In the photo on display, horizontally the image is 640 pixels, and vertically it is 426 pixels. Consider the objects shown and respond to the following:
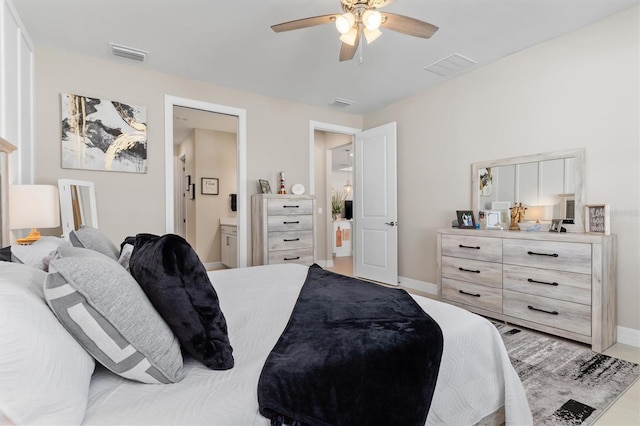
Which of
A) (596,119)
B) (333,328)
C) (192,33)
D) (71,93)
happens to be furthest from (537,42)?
(71,93)

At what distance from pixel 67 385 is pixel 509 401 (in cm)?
153

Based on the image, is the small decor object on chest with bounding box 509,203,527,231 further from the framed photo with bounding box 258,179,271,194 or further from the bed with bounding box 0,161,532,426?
the framed photo with bounding box 258,179,271,194

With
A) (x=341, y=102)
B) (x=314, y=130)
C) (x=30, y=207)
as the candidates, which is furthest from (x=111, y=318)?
(x=314, y=130)

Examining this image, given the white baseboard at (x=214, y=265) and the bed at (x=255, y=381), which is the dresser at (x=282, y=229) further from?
the white baseboard at (x=214, y=265)

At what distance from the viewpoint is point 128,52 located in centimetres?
310

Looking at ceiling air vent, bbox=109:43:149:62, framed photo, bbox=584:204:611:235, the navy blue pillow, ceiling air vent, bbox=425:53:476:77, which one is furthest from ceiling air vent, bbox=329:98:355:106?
the navy blue pillow

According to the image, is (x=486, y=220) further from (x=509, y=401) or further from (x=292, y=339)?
(x=292, y=339)

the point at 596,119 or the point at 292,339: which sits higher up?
the point at 596,119

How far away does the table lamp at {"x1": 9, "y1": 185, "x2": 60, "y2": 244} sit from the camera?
2098 mm

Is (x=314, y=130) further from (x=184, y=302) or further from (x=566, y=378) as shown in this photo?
(x=184, y=302)

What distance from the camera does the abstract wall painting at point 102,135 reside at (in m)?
3.12

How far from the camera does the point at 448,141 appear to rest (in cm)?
396

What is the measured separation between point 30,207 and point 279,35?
2.33 meters

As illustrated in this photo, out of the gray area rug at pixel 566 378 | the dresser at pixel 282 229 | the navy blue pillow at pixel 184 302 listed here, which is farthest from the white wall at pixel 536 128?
the navy blue pillow at pixel 184 302
